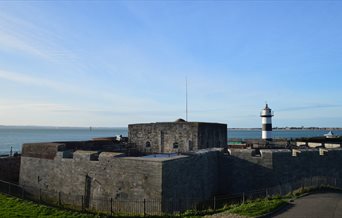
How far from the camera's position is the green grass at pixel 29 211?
12492 millimetres

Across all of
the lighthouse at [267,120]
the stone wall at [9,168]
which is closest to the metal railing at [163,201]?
the stone wall at [9,168]

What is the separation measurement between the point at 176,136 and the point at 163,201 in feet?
34.9

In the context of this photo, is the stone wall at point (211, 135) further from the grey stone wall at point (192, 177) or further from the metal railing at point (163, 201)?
the metal railing at point (163, 201)

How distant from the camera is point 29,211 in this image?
13.1 metres

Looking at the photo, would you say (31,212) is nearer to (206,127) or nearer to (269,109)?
(206,127)

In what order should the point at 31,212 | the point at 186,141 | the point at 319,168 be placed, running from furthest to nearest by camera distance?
the point at 186,141, the point at 319,168, the point at 31,212

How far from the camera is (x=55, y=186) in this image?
59.6 ft

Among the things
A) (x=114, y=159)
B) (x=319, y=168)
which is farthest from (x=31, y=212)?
(x=319, y=168)

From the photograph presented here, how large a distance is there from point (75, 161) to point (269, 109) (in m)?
20.9

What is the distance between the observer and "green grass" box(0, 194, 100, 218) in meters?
12.5

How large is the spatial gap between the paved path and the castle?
125 inches

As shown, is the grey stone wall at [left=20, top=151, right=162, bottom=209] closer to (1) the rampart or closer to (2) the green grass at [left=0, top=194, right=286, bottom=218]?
(1) the rampart

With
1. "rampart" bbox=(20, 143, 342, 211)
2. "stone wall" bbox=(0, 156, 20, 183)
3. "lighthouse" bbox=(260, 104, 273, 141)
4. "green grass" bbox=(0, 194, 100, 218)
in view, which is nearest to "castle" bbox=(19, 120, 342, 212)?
"rampart" bbox=(20, 143, 342, 211)

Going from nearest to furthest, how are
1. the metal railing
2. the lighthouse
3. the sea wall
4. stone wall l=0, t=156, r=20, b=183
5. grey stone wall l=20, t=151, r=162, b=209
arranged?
the metal railing → grey stone wall l=20, t=151, r=162, b=209 → the sea wall → stone wall l=0, t=156, r=20, b=183 → the lighthouse
